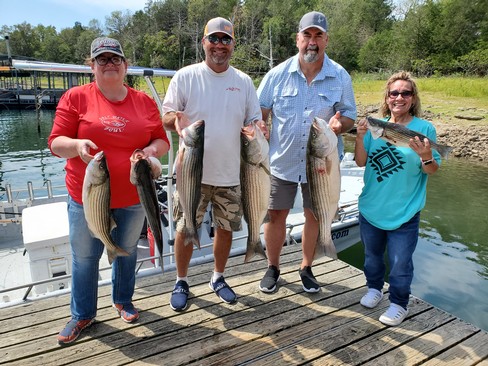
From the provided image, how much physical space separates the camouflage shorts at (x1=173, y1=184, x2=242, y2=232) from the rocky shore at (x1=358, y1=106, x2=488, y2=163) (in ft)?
64.8

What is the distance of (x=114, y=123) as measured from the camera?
2.93 metres

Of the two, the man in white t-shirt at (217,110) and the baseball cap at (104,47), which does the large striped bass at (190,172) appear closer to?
the man in white t-shirt at (217,110)

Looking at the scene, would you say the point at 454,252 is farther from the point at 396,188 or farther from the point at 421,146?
the point at 421,146

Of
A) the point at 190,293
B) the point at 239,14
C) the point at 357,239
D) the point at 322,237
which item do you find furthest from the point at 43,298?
the point at 239,14

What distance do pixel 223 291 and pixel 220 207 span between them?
991 millimetres

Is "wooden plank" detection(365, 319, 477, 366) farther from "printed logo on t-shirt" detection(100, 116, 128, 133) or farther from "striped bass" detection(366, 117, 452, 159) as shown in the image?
"printed logo on t-shirt" detection(100, 116, 128, 133)

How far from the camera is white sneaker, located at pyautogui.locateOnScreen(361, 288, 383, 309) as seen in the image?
3980 millimetres

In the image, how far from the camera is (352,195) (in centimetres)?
927

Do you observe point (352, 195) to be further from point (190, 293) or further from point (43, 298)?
point (43, 298)

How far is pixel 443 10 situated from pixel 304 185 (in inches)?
2166

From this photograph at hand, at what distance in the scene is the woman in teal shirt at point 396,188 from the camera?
3.50 metres

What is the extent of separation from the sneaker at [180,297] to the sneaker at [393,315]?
201 centimetres

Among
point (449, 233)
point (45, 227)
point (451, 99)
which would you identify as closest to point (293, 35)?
point (451, 99)

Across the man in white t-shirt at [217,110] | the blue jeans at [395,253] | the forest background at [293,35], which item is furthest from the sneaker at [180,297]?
the forest background at [293,35]
